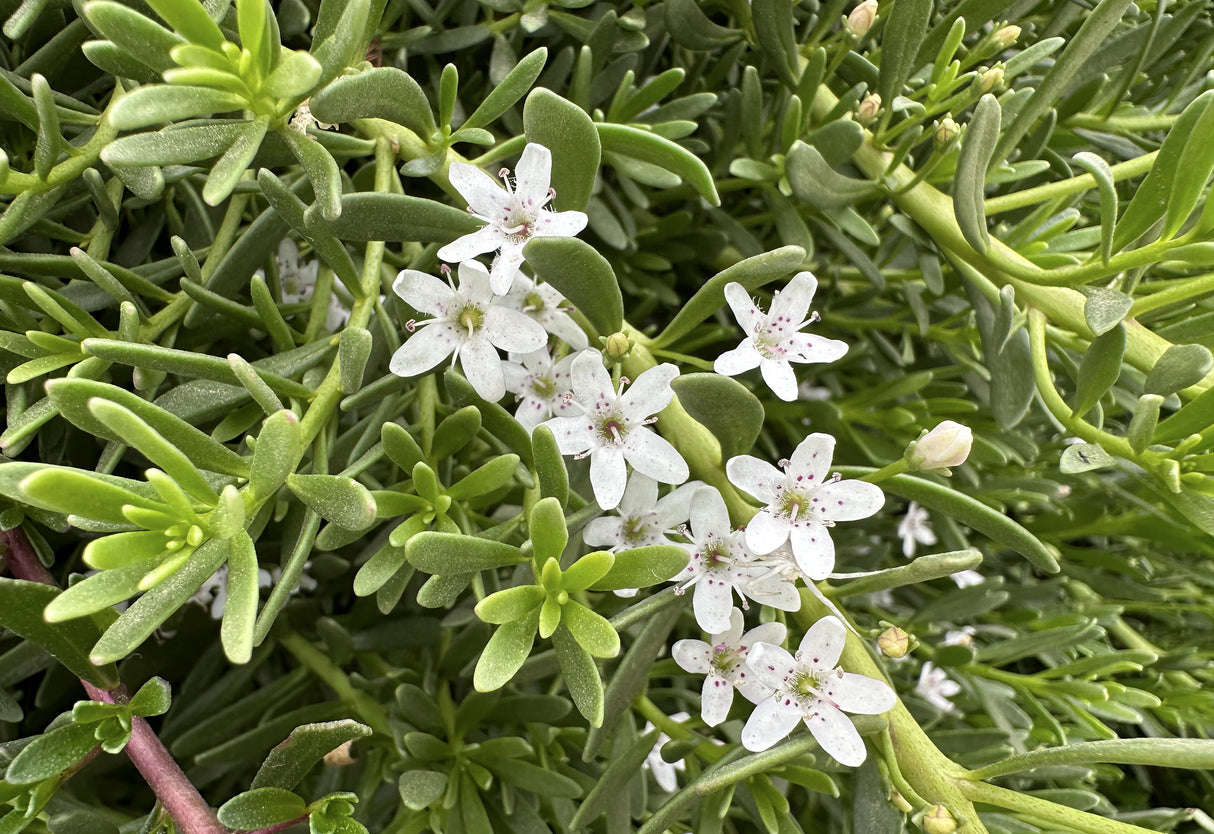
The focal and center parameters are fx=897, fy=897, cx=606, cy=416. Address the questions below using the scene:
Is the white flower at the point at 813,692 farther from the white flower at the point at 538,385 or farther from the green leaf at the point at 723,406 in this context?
the white flower at the point at 538,385

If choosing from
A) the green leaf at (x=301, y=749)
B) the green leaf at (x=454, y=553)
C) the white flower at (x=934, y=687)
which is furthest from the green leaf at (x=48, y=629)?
the white flower at (x=934, y=687)

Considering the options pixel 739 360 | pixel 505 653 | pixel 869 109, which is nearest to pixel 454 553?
pixel 505 653

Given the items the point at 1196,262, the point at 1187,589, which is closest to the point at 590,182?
the point at 1196,262

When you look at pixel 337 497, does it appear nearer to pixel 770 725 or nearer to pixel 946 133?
pixel 770 725

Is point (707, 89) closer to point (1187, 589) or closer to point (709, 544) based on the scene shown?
point (709, 544)

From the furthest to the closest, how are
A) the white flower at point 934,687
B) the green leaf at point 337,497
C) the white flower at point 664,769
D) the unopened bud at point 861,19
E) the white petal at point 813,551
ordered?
the white flower at point 934,687 → the white flower at point 664,769 → the unopened bud at point 861,19 → the white petal at point 813,551 → the green leaf at point 337,497
